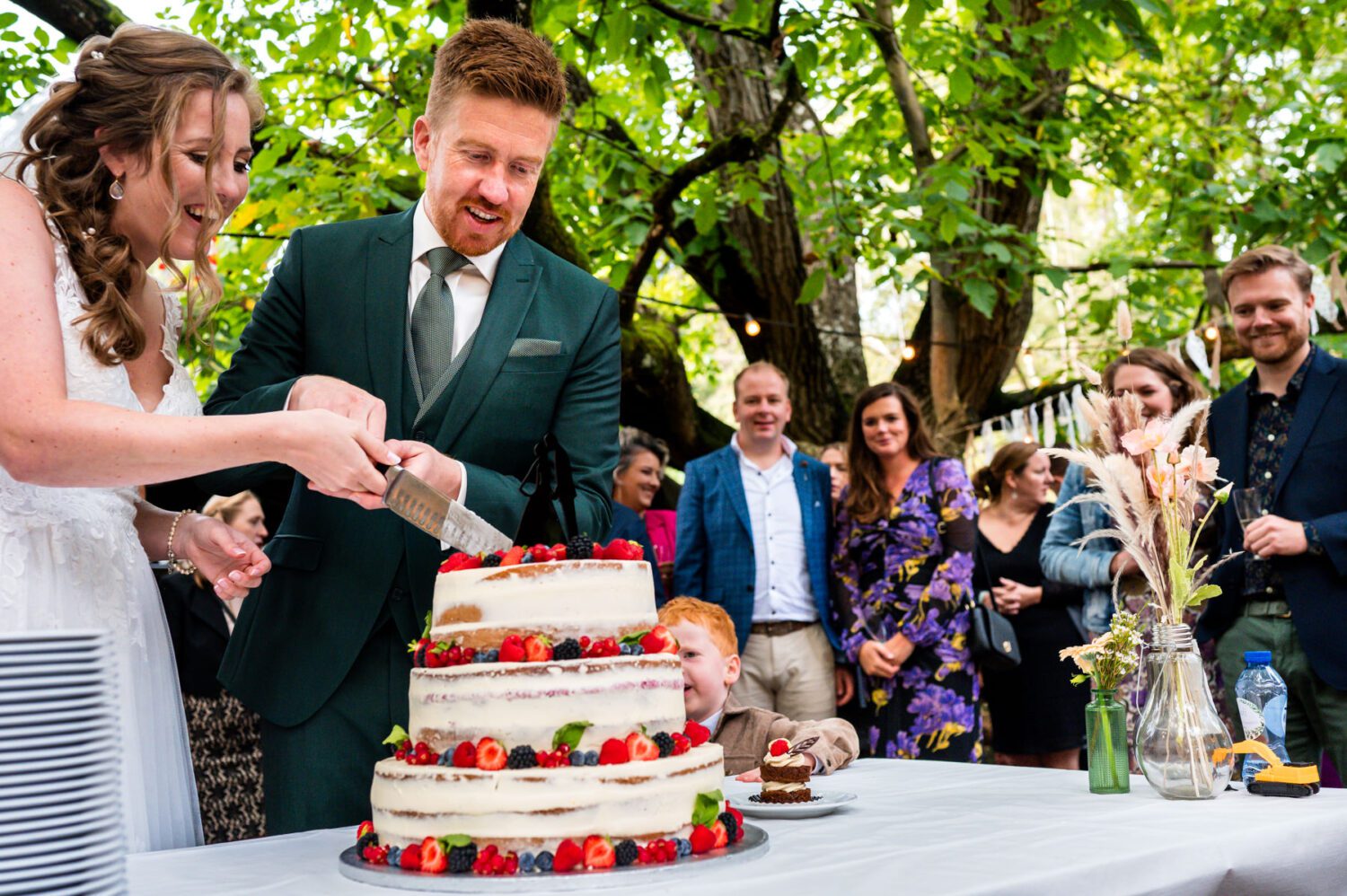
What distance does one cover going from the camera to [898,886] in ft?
5.65

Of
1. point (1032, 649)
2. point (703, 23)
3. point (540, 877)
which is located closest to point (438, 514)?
point (540, 877)

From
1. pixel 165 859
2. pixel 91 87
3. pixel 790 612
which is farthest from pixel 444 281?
pixel 790 612

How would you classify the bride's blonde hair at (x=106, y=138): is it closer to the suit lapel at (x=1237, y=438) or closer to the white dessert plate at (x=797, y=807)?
the white dessert plate at (x=797, y=807)

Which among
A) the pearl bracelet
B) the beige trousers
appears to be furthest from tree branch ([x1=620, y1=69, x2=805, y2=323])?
the pearl bracelet

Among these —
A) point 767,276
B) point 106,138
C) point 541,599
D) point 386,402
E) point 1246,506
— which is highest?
point 767,276

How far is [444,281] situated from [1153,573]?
5.55 feet

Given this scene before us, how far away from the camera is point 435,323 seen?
2639mm

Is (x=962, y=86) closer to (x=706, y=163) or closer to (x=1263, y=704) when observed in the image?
(x=706, y=163)

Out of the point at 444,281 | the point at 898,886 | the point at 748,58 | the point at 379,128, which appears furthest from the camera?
the point at 748,58

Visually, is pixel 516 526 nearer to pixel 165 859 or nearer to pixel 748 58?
pixel 165 859

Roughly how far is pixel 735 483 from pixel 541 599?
13.0 feet

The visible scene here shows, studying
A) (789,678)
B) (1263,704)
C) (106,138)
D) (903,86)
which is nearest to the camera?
(106,138)

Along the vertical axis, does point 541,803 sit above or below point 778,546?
below

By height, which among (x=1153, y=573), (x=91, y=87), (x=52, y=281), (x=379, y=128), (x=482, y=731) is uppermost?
(x=379, y=128)
